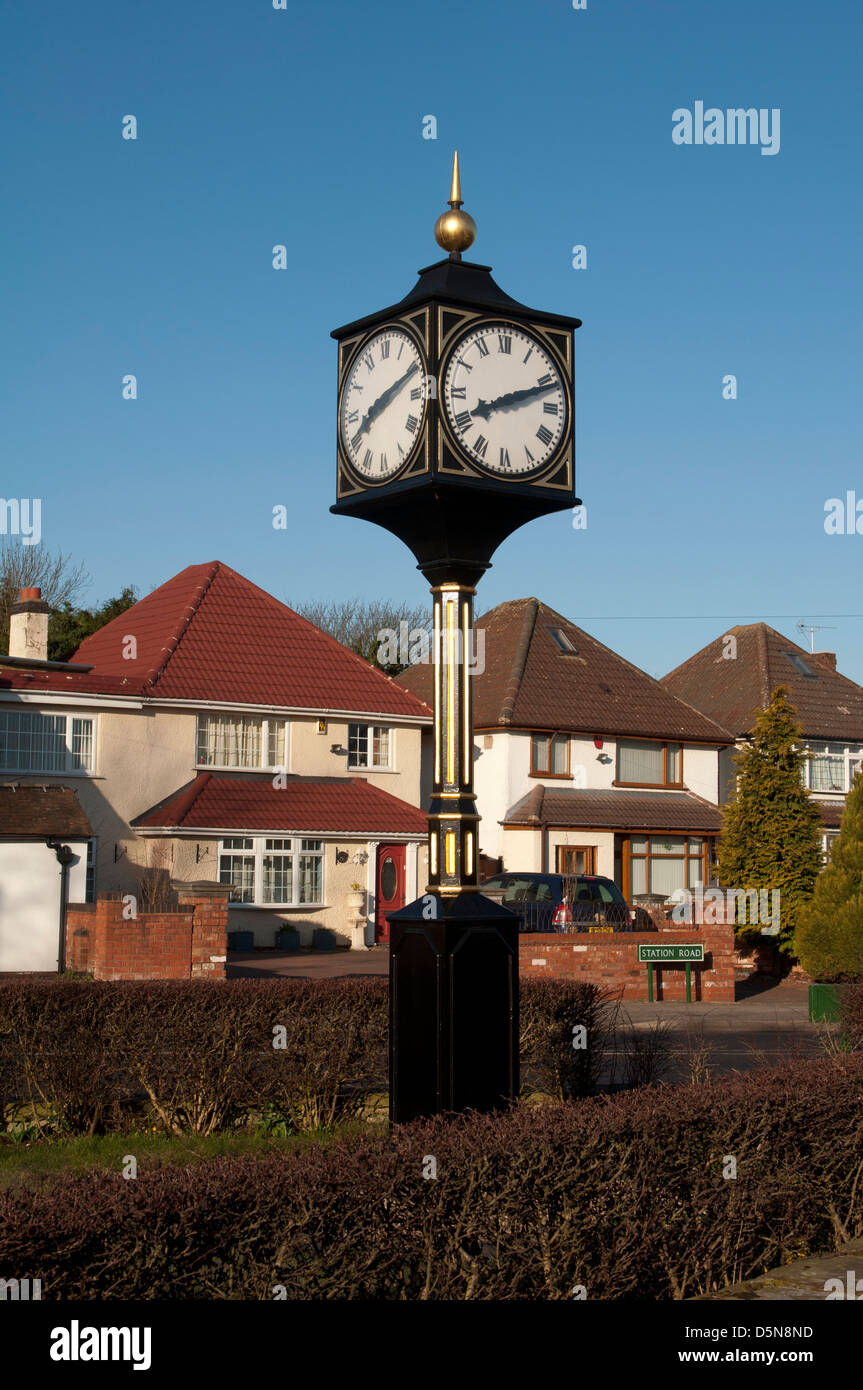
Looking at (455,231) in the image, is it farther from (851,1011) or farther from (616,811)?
(616,811)

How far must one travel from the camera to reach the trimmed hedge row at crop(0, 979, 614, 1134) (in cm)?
909

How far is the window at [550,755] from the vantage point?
3697 cm

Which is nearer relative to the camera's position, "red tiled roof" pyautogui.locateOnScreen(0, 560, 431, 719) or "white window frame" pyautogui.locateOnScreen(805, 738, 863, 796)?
"red tiled roof" pyautogui.locateOnScreen(0, 560, 431, 719)

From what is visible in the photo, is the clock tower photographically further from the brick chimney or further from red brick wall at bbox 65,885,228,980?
the brick chimney

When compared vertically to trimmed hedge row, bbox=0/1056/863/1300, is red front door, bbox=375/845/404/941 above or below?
above

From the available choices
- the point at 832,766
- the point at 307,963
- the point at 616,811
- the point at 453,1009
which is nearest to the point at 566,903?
the point at 307,963

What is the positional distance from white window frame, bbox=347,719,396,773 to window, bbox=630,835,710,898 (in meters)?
7.34

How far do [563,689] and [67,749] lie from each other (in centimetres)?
1481

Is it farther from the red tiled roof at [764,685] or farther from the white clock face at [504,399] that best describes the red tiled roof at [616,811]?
the white clock face at [504,399]

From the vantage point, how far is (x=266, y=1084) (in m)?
9.22

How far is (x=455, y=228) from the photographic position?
24.3 feet

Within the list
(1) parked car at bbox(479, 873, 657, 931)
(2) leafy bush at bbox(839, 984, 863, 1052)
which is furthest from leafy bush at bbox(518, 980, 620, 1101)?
(1) parked car at bbox(479, 873, 657, 931)

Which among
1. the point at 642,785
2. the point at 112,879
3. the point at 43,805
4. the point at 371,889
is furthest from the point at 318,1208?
the point at 642,785
